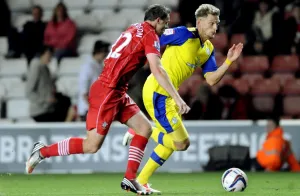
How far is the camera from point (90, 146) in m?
9.63

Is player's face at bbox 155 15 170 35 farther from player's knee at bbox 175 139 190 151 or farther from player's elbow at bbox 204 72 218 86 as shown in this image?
player's knee at bbox 175 139 190 151

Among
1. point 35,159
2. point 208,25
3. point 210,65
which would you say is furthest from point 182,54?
point 35,159

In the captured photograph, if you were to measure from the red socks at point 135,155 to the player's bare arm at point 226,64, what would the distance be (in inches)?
47.8

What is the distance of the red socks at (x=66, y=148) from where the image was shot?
9758 mm

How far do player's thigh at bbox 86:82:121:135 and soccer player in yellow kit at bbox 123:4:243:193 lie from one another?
0.90m

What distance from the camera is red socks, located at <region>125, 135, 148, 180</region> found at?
372 inches

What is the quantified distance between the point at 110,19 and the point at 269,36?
3112 millimetres

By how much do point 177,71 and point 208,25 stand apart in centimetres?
63

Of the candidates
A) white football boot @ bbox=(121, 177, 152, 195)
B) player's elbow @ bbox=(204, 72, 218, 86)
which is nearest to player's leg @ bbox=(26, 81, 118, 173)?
white football boot @ bbox=(121, 177, 152, 195)

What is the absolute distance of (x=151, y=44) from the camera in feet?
30.2

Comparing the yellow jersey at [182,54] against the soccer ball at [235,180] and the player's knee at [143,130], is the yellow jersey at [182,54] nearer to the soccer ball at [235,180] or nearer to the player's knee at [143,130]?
the player's knee at [143,130]

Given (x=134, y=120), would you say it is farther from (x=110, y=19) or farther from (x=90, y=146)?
(x=110, y=19)

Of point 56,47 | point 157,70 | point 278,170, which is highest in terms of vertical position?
point 157,70

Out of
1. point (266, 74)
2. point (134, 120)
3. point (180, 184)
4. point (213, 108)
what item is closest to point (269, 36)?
point (266, 74)
